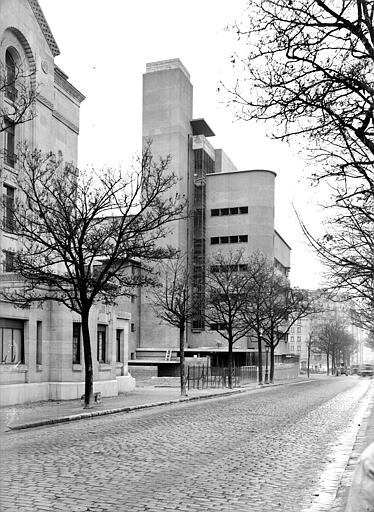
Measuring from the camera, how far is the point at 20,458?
37.5 feet

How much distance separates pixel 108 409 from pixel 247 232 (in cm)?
5782

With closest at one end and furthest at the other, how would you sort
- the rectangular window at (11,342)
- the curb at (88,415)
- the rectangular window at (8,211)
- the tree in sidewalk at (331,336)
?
the curb at (88,415), the rectangular window at (11,342), the rectangular window at (8,211), the tree in sidewalk at (331,336)

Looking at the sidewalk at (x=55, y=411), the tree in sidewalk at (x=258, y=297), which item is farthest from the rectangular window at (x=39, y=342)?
the tree in sidewalk at (x=258, y=297)

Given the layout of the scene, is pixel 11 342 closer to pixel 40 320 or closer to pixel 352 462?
pixel 40 320

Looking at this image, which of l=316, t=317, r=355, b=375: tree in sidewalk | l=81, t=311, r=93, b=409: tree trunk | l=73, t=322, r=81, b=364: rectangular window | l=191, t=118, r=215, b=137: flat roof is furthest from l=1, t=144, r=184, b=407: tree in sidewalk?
l=316, t=317, r=355, b=375: tree in sidewalk

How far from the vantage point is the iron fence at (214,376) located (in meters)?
43.7

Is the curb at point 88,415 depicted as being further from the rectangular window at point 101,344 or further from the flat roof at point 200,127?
the flat roof at point 200,127

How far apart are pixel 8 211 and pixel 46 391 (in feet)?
29.4

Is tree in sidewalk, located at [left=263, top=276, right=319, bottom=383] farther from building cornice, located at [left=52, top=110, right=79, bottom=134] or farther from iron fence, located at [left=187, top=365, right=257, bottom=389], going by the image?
building cornice, located at [left=52, top=110, right=79, bottom=134]

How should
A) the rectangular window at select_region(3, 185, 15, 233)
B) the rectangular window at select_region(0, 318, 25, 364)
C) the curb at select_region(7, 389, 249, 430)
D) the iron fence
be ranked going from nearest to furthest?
the curb at select_region(7, 389, 249, 430), the rectangular window at select_region(0, 318, 25, 364), the rectangular window at select_region(3, 185, 15, 233), the iron fence

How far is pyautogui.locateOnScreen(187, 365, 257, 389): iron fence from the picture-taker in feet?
143

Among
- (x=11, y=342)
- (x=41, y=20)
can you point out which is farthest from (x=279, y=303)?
(x=11, y=342)

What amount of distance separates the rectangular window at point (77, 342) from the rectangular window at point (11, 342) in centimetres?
334

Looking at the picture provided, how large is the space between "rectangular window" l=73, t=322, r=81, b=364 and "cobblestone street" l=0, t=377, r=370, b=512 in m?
9.01
